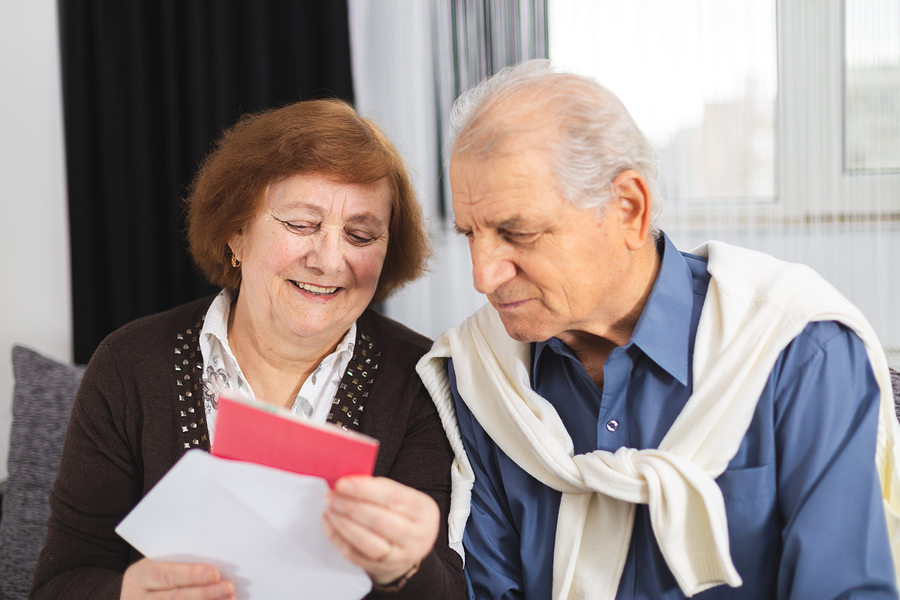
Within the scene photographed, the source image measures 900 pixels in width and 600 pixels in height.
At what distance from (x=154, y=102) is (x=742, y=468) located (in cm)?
217

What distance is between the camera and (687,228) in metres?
2.17

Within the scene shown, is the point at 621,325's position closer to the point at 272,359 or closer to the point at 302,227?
the point at 302,227

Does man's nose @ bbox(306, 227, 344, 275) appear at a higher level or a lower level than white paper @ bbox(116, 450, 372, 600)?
higher

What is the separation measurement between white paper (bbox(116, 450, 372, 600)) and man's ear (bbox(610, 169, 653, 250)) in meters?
0.61

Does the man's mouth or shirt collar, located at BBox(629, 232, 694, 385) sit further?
the man's mouth

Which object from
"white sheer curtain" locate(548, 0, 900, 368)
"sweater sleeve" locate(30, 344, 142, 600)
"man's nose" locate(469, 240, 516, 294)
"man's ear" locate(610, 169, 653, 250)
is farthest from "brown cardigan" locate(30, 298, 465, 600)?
"white sheer curtain" locate(548, 0, 900, 368)

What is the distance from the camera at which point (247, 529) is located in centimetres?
91

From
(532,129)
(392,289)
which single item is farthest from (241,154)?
(532,129)

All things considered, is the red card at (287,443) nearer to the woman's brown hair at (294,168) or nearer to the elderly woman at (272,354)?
the elderly woman at (272,354)

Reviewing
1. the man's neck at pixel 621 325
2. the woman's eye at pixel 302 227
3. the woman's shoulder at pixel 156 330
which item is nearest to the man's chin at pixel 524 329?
the man's neck at pixel 621 325

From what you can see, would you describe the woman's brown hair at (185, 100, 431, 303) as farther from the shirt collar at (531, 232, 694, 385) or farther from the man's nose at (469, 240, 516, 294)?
the shirt collar at (531, 232, 694, 385)

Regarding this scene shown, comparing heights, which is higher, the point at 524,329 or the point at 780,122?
the point at 780,122

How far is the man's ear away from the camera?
1090 mm

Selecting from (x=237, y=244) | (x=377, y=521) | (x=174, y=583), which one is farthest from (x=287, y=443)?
(x=237, y=244)
